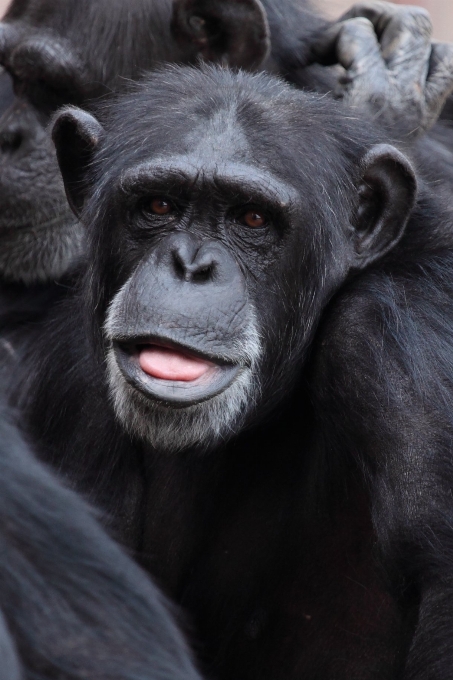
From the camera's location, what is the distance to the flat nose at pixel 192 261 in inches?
137

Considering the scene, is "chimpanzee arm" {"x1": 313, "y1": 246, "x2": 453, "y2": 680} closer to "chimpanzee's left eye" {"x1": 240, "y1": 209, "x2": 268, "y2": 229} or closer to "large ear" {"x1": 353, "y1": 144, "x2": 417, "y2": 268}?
"large ear" {"x1": 353, "y1": 144, "x2": 417, "y2": 268}

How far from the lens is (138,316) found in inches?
136

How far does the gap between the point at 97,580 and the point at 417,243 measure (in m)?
2.13

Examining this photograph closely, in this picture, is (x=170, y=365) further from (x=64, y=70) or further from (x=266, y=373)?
(x=64, y=70)

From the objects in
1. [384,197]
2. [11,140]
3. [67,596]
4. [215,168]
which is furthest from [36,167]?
[67,596]

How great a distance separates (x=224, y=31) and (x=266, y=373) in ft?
7.60

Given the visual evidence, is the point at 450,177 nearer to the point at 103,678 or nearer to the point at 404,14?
the point at 404,14

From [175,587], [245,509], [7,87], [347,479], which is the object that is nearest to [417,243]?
[347,479]

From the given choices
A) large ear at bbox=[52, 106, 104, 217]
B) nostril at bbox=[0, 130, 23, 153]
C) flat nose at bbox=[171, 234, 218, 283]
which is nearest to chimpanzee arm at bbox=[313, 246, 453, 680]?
flat nose at bbox=[171, 234, 218, 283]

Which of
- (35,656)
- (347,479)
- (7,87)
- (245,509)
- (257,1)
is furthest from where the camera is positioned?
(7,87)

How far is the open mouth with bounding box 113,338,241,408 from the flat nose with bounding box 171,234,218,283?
9.0 inches

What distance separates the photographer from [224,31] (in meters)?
5.49

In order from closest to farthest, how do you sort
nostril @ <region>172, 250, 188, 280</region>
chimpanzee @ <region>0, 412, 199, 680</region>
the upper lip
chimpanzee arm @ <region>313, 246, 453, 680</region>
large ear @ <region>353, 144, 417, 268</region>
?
1. chimpanzee @ <region>0, 412, 199, 680</region>
2. chimpanzee arm @ <region>313, 246, 453, 680</region>
3. the upper lip
4. nostril @ <region>172, 250, 188, 280</region>
5. large ear @ <region>353, 144, 417, 268</region>

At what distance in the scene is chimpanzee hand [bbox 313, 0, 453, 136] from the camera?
5375mm
